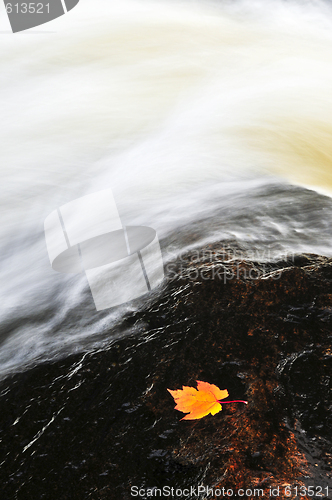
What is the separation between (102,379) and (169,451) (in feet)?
1.59

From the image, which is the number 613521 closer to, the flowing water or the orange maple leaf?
the flowing water

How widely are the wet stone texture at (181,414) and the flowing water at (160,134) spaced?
36 cm

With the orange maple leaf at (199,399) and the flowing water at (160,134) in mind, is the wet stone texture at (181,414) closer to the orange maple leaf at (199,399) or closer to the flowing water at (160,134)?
the orange maple leaf at (199,399)

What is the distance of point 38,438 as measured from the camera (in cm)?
156

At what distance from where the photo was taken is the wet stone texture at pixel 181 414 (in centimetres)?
139

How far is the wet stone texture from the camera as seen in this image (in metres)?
1.39

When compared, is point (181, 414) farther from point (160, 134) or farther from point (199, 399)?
point (160, 134)

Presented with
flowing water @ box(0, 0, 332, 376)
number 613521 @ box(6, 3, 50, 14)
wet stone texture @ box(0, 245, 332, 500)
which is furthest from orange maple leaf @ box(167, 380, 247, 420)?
number 613521 @ box(6, 3, 50, 14)

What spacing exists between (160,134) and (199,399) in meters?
2.37

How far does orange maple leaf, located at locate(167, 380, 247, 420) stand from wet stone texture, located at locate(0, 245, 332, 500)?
32 millimetres

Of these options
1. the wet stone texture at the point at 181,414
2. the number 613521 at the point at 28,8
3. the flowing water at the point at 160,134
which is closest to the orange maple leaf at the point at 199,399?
the wet stone texture at the point at 181,414

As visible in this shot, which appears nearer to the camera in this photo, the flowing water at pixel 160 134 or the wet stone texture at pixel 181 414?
the wet stone texture at pixel 181 414

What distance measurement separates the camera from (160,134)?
324 centimetres

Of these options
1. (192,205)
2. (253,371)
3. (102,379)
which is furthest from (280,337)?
(192,205)
